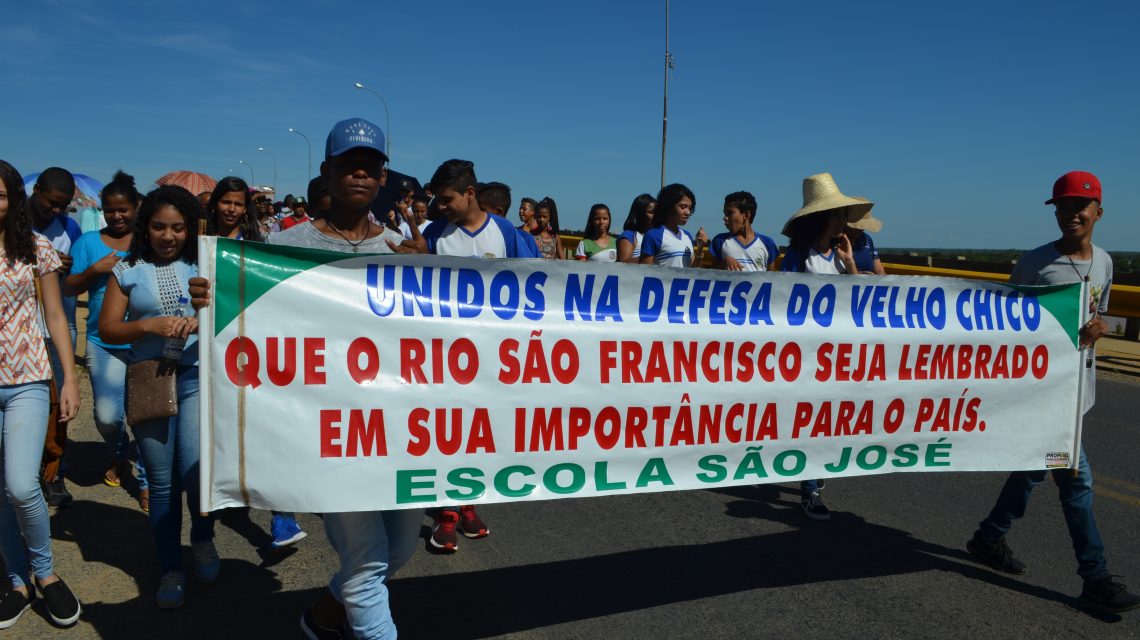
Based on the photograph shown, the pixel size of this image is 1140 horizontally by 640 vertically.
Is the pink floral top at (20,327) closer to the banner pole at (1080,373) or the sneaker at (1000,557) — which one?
the sneaker at (1000,557)

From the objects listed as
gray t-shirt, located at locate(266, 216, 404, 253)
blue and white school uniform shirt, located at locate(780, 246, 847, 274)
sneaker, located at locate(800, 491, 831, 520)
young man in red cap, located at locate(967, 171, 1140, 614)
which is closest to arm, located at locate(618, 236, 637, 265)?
blue and white school uniform shirt, located at locate(780, 246, 847, 274)

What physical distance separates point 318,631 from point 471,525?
5.11ft

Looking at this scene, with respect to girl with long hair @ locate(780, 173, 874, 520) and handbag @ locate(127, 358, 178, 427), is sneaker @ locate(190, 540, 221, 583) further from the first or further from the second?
girl with long hair @ locate(780, 173, 874, 520)

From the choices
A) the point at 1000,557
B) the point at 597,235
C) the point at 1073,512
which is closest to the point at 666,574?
the point at 1000,557

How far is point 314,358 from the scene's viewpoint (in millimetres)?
2922

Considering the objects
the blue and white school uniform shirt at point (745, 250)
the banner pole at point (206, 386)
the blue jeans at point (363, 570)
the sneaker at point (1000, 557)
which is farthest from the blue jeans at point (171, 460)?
the blue and white school uniform shirt at point (745, 250)

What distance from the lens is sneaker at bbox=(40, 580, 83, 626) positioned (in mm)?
3426

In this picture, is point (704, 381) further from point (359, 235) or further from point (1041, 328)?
point (1041, 328)

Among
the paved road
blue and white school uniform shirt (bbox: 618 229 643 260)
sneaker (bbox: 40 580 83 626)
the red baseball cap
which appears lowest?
the paved road

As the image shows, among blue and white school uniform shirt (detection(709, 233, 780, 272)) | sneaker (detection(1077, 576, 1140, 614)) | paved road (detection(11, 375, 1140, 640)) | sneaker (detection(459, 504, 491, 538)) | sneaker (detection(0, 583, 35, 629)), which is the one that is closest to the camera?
sneaker (detection(0, 583, 35, 629))

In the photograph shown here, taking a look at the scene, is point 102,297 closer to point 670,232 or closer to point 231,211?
point 231,211

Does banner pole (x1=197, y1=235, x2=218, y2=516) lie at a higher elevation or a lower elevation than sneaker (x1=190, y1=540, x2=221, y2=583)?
higher

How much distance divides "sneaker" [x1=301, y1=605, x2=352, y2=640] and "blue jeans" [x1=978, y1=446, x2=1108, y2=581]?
9.98ft

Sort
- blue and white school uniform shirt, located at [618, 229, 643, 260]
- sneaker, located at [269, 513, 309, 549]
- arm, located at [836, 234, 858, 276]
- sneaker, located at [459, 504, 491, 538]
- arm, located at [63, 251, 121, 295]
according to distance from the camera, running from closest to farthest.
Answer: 1. sneaker, located at [269, 513, 309, 549]
2. sneaker, located at [459, 504, 491, 538]
3. arm, located at [836, 234, 858, 276]
4. arm, located at [63, 251, 121, 295]
5. blue and white school uniform shirt, located at [618, 229, 643, 260]
